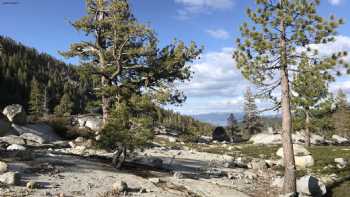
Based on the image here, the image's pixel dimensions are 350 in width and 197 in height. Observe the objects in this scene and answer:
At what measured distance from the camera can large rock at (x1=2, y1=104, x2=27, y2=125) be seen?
36.2 metres

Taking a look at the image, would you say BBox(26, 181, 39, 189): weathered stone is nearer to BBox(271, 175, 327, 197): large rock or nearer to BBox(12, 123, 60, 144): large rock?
BBox(271, 175, 327, 197): large rock

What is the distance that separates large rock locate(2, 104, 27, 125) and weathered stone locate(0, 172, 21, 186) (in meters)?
23.8

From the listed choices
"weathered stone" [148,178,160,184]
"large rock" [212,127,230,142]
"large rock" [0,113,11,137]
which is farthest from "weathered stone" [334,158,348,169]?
"large rock" [212,127,230,142]

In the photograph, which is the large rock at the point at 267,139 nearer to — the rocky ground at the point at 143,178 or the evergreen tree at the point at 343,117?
the evergreen tree at the point at 343,117

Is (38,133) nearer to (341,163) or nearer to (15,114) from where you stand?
(15,114)

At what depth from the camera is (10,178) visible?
13.7 meters

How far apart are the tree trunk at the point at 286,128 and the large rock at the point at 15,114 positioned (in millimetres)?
26004

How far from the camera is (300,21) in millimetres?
18578

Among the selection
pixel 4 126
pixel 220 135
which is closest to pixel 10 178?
pixel 4 126

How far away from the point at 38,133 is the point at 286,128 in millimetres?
24080

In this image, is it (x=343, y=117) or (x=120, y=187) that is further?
(x=343, y=117)

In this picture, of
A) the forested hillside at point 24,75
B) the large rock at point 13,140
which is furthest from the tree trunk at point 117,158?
the forested hillside at point 24,75

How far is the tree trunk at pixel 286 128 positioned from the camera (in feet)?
60.2

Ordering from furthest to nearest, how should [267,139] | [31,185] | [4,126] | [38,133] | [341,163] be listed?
1. [267,139]
2. [38,133]
3. [4,126]
4. [341,163]
5. [31,185]
